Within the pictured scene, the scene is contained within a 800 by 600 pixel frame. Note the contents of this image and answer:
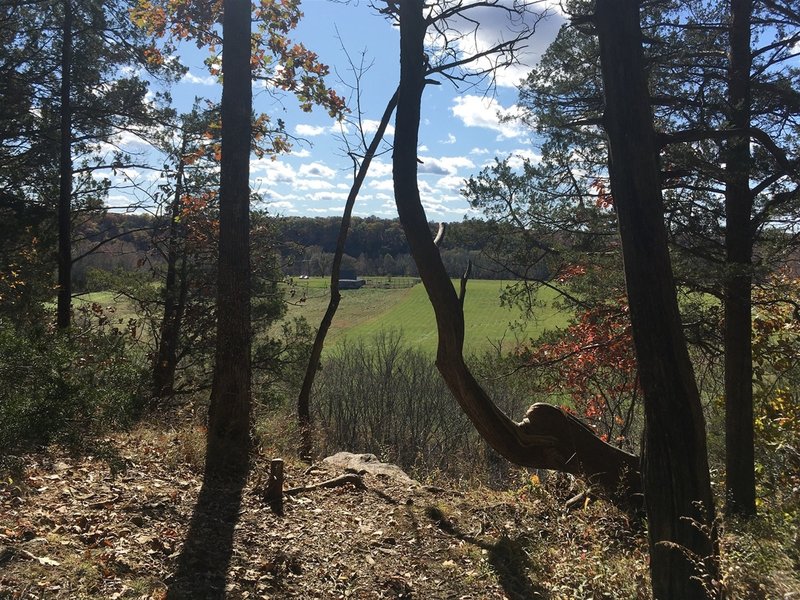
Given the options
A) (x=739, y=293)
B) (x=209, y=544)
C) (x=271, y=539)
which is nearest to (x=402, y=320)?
(x=739, y=293)

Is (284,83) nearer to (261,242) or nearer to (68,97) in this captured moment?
(68,97)

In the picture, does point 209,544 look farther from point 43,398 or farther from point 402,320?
point 402,320

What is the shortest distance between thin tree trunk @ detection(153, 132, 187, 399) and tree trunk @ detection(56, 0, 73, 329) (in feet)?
6.79

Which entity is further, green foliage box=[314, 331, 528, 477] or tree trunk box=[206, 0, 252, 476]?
green foliage box=[314, 331, 528, 477]

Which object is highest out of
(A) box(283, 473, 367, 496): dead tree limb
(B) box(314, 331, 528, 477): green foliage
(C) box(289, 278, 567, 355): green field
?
(A) box(283, 473, 367, 496): dead tree limb

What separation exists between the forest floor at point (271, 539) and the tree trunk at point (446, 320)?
2.45ft

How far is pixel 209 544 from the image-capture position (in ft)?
14.3

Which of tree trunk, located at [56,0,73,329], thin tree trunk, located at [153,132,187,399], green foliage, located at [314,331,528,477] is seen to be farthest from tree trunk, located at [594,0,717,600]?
green foliage, located at [314,331,528,477]

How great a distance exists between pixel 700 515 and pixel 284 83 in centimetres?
714

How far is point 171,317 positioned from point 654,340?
12160 mm

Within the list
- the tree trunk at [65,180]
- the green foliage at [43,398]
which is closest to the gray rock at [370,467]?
the green foliage at [43,398]

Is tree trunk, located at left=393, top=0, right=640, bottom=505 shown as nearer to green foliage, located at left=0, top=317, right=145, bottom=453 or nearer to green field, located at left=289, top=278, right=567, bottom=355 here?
green foliage, located at left=0, top=317, right=145, bottom=453

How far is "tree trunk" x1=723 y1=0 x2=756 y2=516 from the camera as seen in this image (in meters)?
7.05

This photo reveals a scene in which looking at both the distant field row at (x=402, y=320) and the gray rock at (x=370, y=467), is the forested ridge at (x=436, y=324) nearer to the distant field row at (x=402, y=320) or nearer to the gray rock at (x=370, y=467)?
the gray rock at (x=370, y=467)
